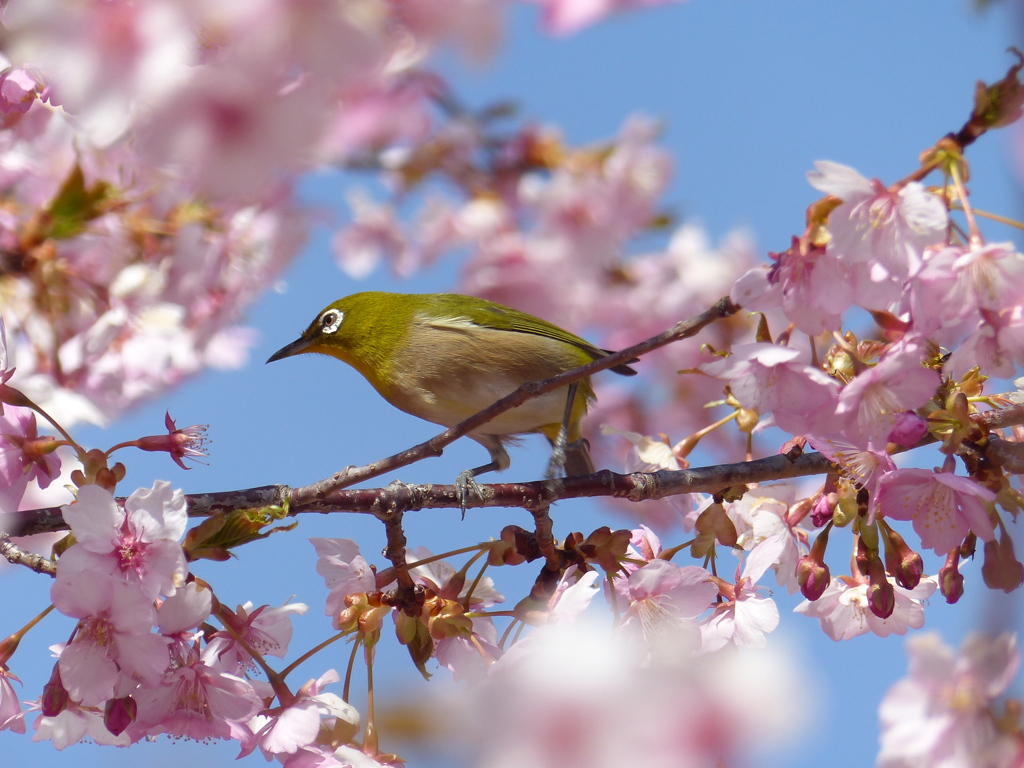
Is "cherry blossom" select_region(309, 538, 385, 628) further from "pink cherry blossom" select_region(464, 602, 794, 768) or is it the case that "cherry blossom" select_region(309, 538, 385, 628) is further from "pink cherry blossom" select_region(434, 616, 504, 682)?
"pink cherry blossom" select_region(464, 602, 794, 768)

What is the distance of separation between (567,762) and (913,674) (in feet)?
5.76

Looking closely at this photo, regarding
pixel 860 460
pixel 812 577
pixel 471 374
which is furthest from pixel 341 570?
pixel 471 374

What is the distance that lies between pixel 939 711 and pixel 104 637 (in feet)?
7.36

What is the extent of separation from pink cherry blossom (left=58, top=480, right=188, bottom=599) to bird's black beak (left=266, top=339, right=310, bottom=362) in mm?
3032

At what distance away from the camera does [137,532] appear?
232 cm

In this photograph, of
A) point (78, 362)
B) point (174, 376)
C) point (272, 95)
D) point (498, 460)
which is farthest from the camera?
point (174, 376)

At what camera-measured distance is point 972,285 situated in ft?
6.83

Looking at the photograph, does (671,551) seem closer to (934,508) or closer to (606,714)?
(934,508)

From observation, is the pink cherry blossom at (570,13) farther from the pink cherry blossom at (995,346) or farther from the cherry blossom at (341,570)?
the cherry blossom at (341,570)

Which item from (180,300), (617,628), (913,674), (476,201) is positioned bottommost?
(913,674)

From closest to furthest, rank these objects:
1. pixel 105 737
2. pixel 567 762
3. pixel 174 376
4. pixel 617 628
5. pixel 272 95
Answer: pixel 567 762 < pixel 272 95 < pixel 617 628 < pixel 105 737 < pixel 174 376

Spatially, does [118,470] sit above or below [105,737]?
above

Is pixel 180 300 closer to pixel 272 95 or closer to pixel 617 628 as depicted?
pixel 617 628

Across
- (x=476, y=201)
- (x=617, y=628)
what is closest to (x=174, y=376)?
(x=476, y=201)
